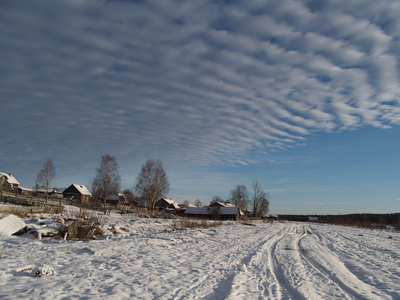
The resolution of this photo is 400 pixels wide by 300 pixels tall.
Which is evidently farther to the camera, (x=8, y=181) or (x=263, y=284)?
(x=8, y=181)

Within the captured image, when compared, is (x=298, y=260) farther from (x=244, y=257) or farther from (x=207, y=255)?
(x=207, y=255)

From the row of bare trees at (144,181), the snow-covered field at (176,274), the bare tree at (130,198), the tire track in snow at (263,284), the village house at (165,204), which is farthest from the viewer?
the village house at (165,204)

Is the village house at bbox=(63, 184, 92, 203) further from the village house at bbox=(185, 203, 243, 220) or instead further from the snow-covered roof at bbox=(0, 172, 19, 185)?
the village house at bbox=(185, 203, 243, 220)

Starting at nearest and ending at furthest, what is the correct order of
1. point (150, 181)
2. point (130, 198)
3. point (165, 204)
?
point (150, 181) < point (165, 204) < point (130, 198)

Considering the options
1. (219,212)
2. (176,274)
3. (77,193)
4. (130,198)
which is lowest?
Answer: (176,274)

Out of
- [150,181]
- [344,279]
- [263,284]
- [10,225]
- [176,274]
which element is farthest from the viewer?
[150,181]

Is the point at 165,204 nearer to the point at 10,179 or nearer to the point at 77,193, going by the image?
the point at 77,193

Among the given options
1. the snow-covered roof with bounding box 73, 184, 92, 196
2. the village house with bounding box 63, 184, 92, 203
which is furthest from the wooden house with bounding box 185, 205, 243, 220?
the snow-covered roof with bounding box 73, 184, 92, 196

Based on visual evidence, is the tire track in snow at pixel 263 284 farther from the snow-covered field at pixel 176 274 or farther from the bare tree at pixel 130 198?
the bare tree at pixel 130 198

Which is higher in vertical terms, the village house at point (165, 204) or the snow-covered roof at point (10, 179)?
the snow-covered roof at point (10, 179)

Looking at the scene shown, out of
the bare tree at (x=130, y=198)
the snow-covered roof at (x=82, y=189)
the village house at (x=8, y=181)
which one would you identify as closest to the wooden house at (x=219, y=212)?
the bare tree at (x=130, y=198)

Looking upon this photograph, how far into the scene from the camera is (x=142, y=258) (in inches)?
349

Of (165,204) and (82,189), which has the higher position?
(82,189)

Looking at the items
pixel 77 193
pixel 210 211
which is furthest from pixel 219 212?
pixel 77 193
